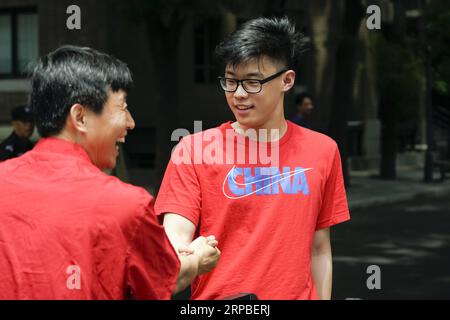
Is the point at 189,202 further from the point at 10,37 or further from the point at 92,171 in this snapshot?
the point at 10,37

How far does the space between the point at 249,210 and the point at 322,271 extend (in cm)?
46

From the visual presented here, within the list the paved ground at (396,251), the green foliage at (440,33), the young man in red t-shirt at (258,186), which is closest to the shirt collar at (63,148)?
the young man in red t-shirt at (258,186)

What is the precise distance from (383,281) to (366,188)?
36.3 ft

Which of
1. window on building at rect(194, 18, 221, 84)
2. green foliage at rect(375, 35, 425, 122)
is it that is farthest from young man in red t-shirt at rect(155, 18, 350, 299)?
window on building at rect(194, 18, 221, 84)

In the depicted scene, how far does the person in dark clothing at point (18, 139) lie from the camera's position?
854 cm

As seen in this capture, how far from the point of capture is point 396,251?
12.6 metres

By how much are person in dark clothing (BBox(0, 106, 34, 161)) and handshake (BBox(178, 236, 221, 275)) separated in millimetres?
5839

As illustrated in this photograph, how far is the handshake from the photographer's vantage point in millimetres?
2906

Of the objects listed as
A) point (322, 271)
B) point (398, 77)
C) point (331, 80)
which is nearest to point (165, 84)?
point (398, 77)

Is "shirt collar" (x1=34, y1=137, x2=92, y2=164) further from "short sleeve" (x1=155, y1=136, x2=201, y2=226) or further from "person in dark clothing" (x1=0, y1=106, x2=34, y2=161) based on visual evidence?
"person in dark clothing" (x1=0, y1=106, x2=34, y2=161)

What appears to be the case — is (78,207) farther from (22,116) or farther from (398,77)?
(398,77)

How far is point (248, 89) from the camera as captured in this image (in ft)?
11.6


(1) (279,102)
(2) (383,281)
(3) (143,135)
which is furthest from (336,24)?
(1) (279,102)

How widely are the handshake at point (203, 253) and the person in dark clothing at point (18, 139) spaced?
5.84 metres
